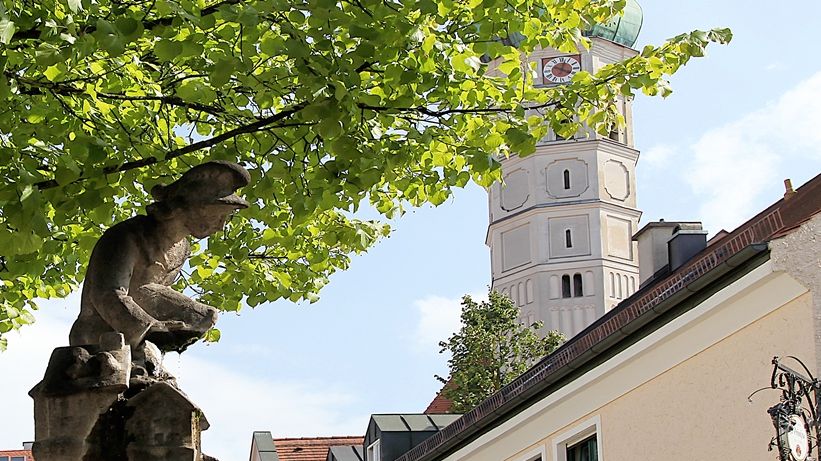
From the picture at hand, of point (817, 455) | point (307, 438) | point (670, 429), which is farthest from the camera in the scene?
point (307, 438)

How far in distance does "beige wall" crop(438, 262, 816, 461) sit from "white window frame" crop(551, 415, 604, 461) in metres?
0.04

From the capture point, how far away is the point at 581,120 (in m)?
10.6

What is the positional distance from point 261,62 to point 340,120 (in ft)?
3.93

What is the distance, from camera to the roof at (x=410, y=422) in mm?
30672

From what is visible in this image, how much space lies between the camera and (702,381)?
1708 centimetres

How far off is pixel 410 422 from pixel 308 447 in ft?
35.1

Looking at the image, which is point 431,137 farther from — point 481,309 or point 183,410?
point 481,309

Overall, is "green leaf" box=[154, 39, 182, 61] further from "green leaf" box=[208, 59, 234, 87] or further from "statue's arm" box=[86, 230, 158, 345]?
"statue's arm" box=[86, 230, 158, 345]

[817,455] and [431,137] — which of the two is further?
[817,455]

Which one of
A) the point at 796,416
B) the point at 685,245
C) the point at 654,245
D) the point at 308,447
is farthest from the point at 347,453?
the point at 796,416

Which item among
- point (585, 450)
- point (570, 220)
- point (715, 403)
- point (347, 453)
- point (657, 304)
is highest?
point (570, 220)

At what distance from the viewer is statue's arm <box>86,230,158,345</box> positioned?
22.1ft

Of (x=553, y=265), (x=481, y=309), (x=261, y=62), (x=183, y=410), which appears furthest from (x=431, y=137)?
(x=553, y=265)

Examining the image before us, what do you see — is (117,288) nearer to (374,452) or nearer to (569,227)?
(374,452)
